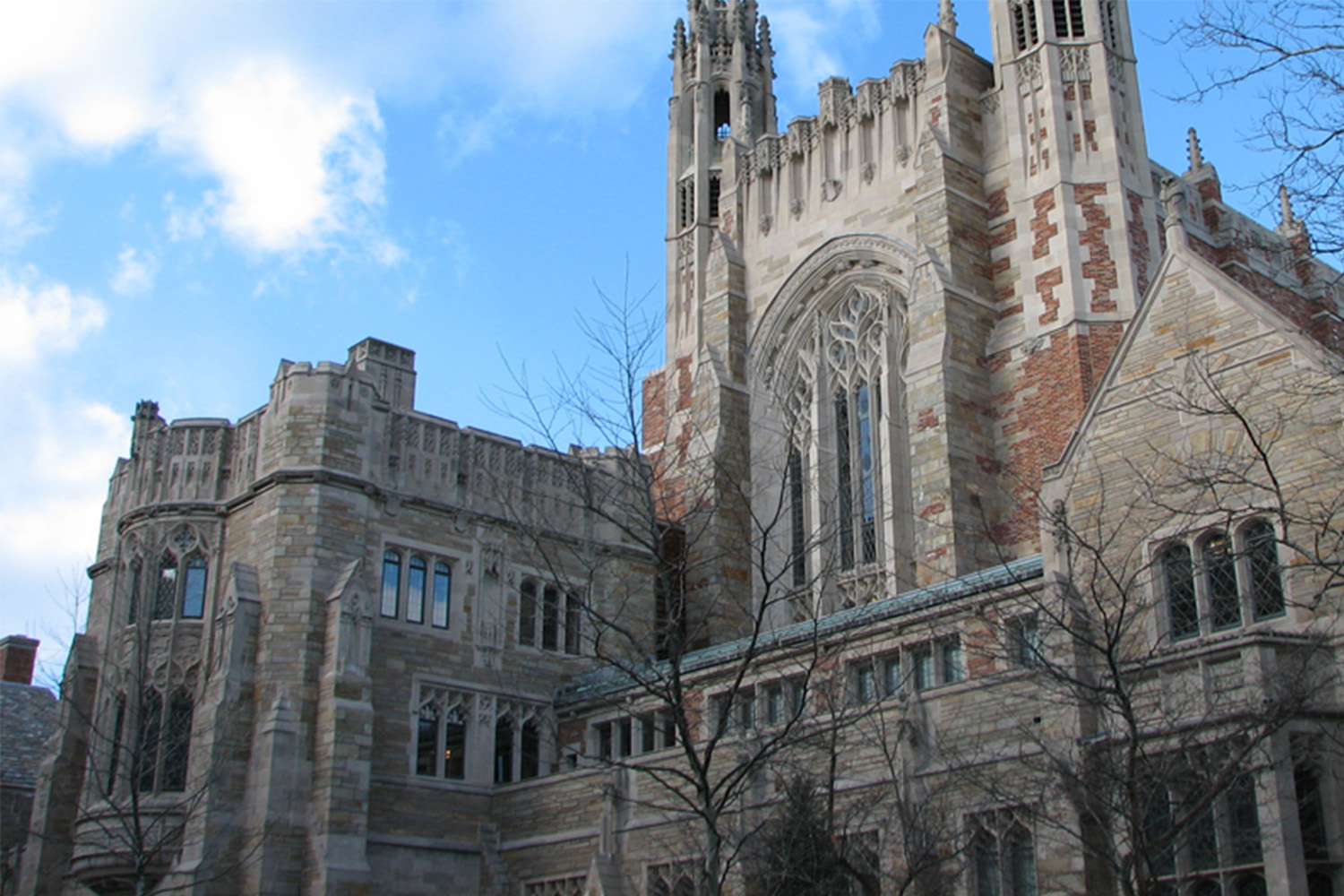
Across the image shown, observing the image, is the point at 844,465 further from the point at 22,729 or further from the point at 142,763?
the point at 22,729

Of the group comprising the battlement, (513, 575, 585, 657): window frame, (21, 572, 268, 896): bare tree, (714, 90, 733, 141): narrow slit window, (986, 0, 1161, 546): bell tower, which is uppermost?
(714, 90, 733, 141): narrow slit window

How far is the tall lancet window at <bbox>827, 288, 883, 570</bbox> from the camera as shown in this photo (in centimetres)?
2898

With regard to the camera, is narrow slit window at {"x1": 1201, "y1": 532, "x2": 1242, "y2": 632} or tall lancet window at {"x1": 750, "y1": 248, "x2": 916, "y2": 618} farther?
tall lancet window at {"x1": 750, "y1": 248, "x2": 916, "y2": 618}

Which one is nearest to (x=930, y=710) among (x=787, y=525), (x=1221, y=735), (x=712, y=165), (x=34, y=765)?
(x=1221, y=735)

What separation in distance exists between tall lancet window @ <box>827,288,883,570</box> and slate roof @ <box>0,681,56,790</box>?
58.9ft

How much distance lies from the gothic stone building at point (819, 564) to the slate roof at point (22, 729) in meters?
7.44

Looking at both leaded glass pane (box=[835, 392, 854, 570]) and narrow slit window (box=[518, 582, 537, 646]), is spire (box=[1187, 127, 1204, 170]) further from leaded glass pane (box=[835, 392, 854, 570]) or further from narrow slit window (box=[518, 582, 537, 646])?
narrow slit window (box=[518, 582, 537, 646])

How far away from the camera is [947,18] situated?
102 ft

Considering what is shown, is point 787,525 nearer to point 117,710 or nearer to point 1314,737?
point 117,710

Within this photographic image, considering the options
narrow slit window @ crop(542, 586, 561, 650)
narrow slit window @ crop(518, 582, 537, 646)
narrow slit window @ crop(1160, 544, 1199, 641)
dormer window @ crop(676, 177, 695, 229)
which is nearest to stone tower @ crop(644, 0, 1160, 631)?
dormer window @ crop(676, 177, 695, 229)

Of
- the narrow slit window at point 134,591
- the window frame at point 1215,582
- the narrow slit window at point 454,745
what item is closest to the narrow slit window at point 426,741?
the narrow slit window at point 454,745

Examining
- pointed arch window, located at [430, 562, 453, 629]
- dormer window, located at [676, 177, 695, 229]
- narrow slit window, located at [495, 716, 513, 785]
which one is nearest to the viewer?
pointed arch window, located at [430, 562, 453, 629]

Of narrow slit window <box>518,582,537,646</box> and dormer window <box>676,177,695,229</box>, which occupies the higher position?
dormer window <box>676,177,695,229</box>

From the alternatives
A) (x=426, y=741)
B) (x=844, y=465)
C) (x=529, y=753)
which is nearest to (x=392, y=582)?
(x=426, y=741)
